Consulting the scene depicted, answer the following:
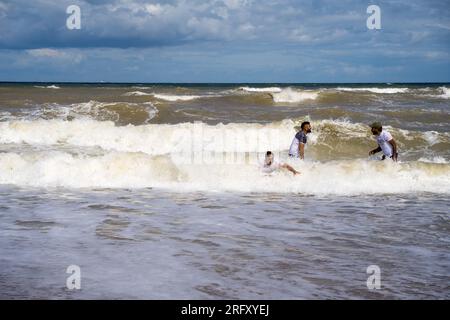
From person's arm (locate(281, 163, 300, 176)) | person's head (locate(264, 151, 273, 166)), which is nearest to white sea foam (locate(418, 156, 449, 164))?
person's arm (locate(281, 163, 300, 176))

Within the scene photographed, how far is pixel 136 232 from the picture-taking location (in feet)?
25.3

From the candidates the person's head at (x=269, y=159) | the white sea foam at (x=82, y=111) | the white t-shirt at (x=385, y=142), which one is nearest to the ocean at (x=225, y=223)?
the person's head at (x=269, y=159)

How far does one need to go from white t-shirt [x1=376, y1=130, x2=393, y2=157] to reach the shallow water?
1.94 meters

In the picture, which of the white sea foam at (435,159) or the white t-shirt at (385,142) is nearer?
the white t-shirt at (385,142)

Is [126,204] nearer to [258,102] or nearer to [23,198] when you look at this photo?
[23,198]

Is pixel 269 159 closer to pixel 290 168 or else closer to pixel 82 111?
pixel 290 168

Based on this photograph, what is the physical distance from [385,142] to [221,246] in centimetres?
655

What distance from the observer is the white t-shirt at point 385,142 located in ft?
40.0

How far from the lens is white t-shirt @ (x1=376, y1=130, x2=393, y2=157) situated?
40.0ft

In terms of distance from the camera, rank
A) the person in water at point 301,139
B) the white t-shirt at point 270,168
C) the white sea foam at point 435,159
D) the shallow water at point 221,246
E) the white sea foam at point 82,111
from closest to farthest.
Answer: the shallow water at point 221,246, the white t-shirt at point 270,168, the person in water at point 301,139, the white sea foam at point 435,159, the white sea foam at point 82,111

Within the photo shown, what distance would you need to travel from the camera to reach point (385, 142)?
12.4 metres

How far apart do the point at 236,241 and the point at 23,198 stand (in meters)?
4.68

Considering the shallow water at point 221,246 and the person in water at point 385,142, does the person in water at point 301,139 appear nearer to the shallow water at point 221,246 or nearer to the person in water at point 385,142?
the person in water at point 385,142

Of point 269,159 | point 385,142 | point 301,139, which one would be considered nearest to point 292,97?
point 301,139
